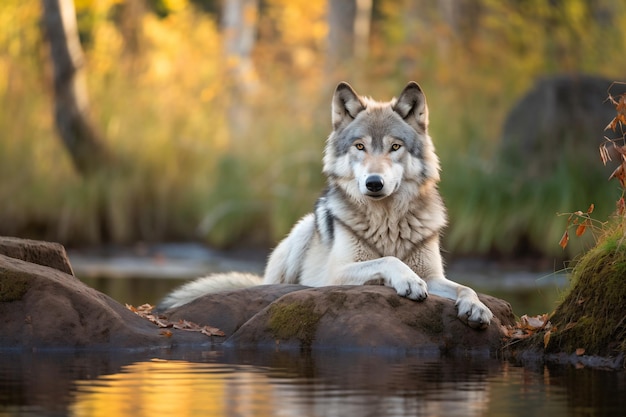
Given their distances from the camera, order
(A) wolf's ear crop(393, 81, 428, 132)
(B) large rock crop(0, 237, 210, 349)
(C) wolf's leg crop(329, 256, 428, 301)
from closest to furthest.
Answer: (B) large rock crop(0, 237, 210, 349), (C) wolf's leg crop(329, 256, 428, 301), (A) wolf's ear crop(393, 81, 428, 132)

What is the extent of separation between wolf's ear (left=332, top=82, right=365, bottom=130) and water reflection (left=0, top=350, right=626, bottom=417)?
7.14 ft

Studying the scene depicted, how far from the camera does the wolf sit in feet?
24.7

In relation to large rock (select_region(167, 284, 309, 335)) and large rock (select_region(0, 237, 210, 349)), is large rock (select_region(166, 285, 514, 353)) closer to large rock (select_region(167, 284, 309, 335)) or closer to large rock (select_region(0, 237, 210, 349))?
large rock (select_region(167, 284, 309, 335))

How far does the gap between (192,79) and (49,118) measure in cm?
342

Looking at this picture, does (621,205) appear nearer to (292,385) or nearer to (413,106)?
(413,106)

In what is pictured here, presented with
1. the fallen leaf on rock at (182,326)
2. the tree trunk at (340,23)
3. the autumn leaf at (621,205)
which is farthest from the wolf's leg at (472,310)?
the tree trunk at (340,23)

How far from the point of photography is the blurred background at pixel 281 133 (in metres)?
15.9

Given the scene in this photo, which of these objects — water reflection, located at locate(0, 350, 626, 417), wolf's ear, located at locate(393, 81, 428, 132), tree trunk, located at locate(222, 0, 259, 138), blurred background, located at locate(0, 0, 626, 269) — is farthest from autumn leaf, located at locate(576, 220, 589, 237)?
tree trunk, located at locate(222, 0, 259, 138)

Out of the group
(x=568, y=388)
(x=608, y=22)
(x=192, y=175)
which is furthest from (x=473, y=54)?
(x=568, y=388)

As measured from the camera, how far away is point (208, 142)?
64.7ft

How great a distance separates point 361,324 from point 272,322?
2.03ft

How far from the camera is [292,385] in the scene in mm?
5418

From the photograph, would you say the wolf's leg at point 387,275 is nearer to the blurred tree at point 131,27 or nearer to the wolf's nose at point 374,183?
the wolf's nose at point 374,183

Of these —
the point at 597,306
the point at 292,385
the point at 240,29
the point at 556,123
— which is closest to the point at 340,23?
the point at 556,123
